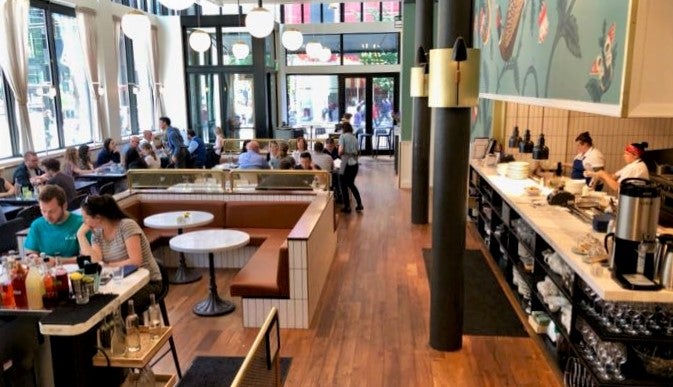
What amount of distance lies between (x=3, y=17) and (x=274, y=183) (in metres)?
5.65

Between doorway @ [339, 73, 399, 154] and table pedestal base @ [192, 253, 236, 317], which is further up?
doorway @ [339, 73, 399, 154]

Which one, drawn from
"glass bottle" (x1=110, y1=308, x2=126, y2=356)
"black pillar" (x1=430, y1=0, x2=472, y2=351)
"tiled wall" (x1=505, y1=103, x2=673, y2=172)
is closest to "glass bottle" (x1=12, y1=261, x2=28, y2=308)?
"glass bottle" (x1=110, y1=308, x2=126, y2=356)

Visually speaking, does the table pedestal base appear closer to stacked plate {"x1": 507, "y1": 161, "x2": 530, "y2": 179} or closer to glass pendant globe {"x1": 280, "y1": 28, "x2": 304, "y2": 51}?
stacked plate {"x1": 507, "y1": 161, "x2": 530, "y2": 179}

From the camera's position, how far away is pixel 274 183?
6.95 metres

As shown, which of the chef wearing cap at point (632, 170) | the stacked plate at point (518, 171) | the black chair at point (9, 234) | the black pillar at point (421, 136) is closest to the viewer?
the black chair at point (9, 234)

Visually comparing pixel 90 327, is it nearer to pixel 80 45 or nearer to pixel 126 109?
pixel 80 45

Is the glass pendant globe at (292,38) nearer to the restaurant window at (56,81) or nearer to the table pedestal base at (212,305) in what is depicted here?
the restaurant window at (56,81)

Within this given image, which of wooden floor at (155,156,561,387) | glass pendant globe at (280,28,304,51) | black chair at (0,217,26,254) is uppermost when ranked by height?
glass pendant globe at (280,28,304,51)

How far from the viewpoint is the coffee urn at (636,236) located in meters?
3.07

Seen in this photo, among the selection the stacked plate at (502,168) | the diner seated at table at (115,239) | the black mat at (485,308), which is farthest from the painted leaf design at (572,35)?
the diner seated at table at (115,239)

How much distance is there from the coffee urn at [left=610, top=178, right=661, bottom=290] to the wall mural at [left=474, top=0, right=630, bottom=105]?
31.7 inches

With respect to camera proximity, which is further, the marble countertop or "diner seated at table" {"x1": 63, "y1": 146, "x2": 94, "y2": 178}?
"diner seated at table" {"x1": 63, "y1": 146, "x2": 94, "y2": 178}

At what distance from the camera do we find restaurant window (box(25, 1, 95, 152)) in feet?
33.2

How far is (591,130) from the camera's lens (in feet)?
28.4
